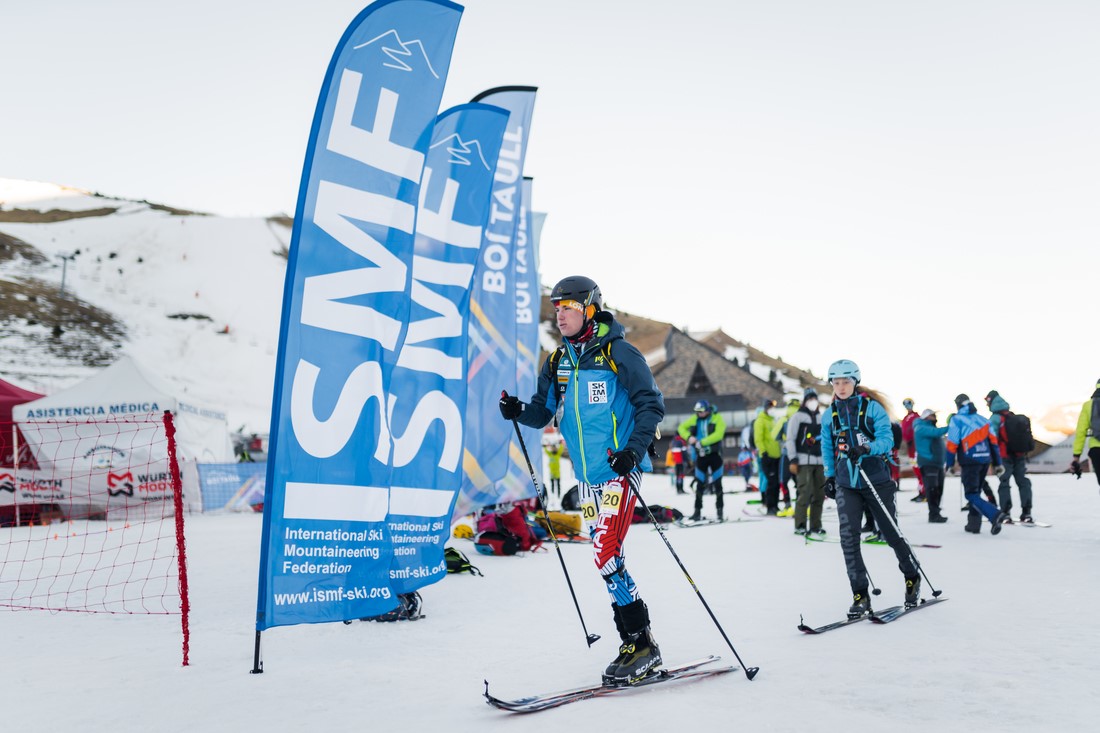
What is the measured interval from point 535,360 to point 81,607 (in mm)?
6778

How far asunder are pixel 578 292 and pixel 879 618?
130 inches

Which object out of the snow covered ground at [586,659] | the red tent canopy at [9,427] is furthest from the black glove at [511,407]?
the red tent canopy at [9,427]

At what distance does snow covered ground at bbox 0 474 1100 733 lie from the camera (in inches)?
142

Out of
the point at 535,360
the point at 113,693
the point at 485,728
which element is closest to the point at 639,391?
the point at 485,728

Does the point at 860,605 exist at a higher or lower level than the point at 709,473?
lower

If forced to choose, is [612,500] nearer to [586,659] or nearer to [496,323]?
[586,659]

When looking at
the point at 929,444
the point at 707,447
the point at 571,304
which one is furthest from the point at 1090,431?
the point at 571,304

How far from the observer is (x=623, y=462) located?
13.5 feet

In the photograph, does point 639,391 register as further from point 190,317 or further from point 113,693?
point 190,317

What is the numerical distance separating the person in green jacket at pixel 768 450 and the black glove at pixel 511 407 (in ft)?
33.5

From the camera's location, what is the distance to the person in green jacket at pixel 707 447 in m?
13.5

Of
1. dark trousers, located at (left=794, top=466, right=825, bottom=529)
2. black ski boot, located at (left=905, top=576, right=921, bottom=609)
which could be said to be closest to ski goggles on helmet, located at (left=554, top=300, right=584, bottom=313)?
black ski boot, located at (left=905, top=576, right=921, bottom=609)

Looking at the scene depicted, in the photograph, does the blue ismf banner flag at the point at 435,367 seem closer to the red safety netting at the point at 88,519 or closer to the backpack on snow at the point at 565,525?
the red safety netting at the point at 88,519

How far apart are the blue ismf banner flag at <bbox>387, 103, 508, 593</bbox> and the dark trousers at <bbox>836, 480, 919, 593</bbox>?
10.1 ft
